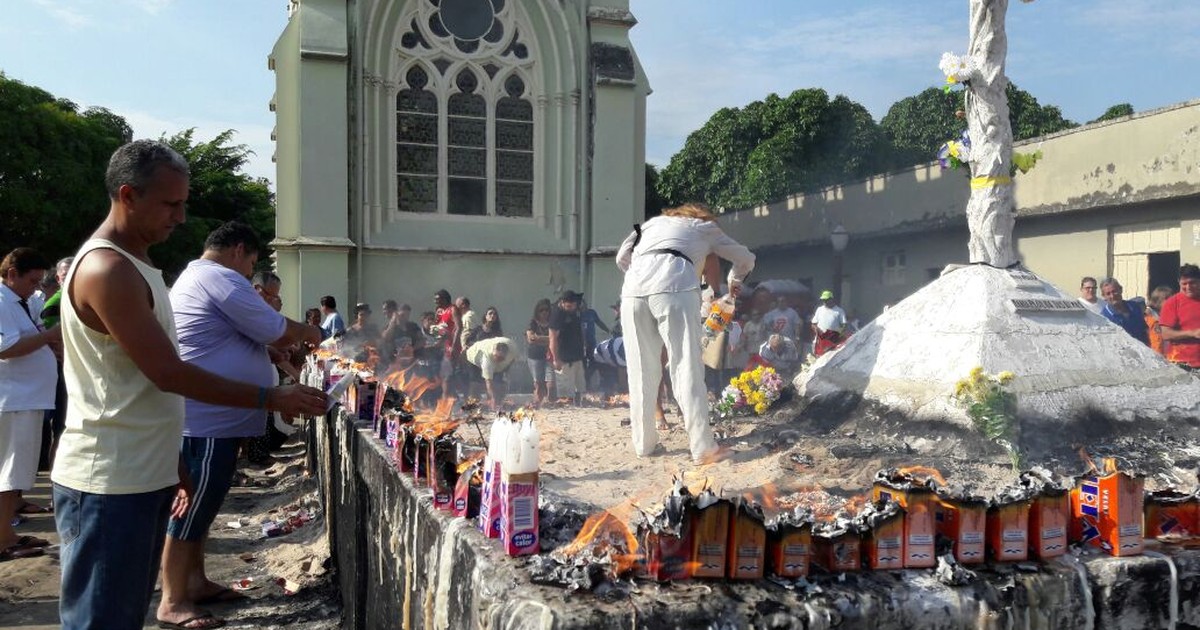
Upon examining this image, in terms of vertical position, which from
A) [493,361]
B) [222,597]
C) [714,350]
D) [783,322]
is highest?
[783,322]

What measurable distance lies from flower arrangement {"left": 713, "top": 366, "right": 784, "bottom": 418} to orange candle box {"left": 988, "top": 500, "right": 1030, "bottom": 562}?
434 centimetres

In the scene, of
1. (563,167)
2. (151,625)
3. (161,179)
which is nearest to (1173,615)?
(161,179)

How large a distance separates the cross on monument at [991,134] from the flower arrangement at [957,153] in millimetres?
130

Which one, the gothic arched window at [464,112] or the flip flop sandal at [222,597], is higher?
the gothic arched window at [464,112]

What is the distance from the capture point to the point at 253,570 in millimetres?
5652

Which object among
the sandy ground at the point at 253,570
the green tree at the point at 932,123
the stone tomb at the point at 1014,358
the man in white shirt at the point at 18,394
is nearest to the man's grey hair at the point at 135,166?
the sandy ground at the point at 253,570

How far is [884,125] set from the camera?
34.6 m

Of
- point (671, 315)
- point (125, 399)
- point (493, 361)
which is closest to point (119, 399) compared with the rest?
point (125, 399)

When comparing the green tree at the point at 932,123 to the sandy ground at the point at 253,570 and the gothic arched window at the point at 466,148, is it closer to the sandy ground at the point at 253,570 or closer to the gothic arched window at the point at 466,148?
the gothic arched window at the point at 466,148

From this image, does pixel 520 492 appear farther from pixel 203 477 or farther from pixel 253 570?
pixel 253 570

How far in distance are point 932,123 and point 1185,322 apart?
2785cm

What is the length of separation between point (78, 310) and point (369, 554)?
181 centimetres

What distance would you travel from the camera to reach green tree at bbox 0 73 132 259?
80.7 ft

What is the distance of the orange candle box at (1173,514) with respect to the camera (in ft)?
8.98
